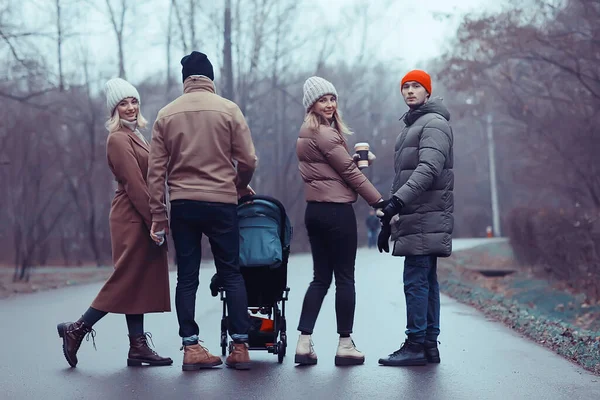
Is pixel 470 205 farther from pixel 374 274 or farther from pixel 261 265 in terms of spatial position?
pixel 261 265

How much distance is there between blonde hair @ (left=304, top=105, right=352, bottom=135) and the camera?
759cm

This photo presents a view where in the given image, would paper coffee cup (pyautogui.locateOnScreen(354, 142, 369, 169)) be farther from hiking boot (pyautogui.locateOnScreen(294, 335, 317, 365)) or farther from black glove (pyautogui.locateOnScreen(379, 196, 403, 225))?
hiking boot (pyautogui.locateOnScreen(294, 335, 317, 365))

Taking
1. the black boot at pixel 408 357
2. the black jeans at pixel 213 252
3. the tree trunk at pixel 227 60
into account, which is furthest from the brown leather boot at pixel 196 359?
the tree trunk at pixel 227 60

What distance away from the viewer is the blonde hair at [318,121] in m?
7.59

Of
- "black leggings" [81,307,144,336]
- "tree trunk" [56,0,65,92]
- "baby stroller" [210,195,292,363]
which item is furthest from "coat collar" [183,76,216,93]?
"tree trunk" [56,0,65,92]

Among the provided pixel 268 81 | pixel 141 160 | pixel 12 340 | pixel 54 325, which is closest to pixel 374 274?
pixel 54 325

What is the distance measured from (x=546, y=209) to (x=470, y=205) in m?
51.7

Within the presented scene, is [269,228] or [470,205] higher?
[470,205]

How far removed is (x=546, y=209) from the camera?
20.1m

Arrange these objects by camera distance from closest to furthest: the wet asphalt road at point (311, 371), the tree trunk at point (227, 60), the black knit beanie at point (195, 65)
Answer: the wet asphalt road at point (311, 371)
the black knit beanie at point (195, 65)
the tree trunk at point (227, 60)

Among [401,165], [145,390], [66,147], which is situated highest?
[66,147]

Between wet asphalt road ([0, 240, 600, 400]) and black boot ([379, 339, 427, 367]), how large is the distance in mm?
93

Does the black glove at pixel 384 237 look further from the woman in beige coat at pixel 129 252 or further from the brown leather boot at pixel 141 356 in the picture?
the brown leather boot at pixel 141 356

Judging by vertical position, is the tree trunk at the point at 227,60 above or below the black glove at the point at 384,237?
above
